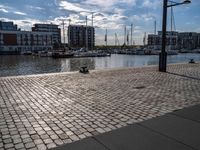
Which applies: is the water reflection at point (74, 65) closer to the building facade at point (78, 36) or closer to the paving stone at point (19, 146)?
the paving stone at point (19, 146)

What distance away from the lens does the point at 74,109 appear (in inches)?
247

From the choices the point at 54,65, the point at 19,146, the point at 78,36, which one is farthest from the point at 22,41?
the point at 19,146

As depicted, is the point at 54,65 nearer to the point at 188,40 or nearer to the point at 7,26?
the point at 7,26

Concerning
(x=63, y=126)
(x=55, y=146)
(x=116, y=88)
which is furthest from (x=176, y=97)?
(x=55, y=146)

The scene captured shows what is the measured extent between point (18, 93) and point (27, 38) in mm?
121586

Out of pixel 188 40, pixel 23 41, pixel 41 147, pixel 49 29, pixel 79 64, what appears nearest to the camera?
pixel 41 147

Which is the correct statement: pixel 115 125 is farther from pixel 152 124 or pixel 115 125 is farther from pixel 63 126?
pixel 63 126

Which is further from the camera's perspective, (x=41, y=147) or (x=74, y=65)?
(x=74, y=65)

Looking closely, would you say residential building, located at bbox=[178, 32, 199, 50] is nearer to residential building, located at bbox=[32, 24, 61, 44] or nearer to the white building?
residential building, located at bbox=[32, 24, 61, 44]

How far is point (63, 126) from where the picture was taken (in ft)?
16.2

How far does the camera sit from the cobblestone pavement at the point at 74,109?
4451 mm

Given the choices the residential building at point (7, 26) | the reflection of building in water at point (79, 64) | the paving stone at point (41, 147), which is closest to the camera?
the paving stone at point (41, 147)

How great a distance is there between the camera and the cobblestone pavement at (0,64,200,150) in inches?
175

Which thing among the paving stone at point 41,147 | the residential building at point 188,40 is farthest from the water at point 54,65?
the residential building at point 188,40
